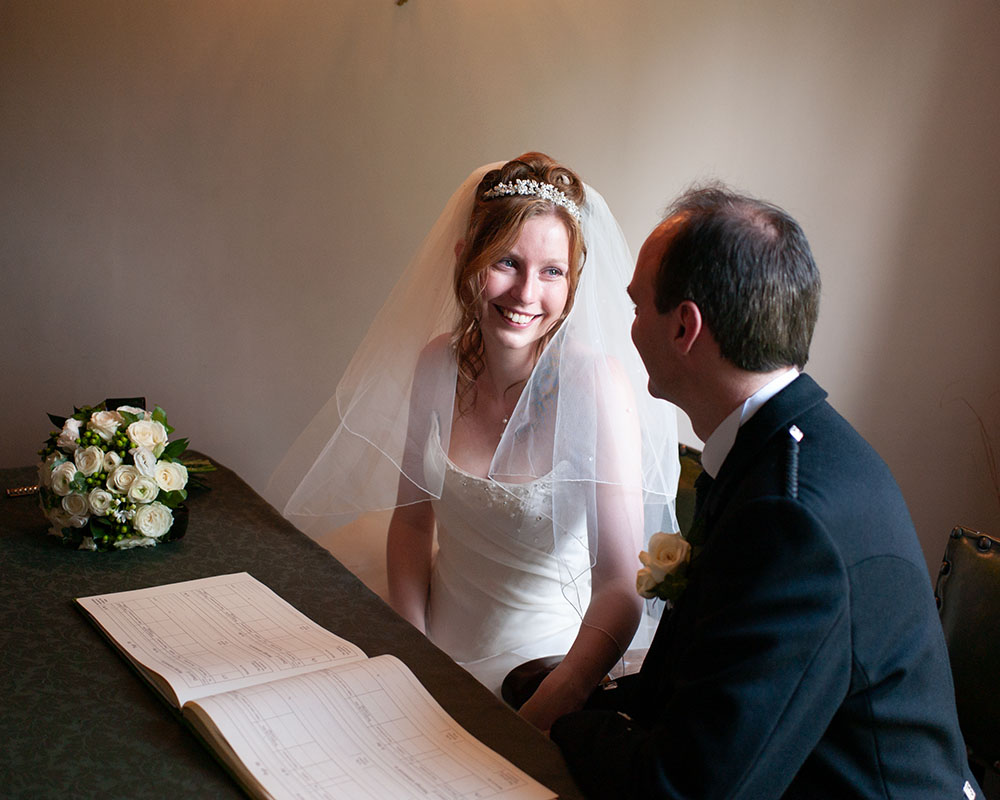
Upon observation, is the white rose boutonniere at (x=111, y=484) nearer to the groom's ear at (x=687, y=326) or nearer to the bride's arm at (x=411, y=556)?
the bride's arm at (x=411, y=556)

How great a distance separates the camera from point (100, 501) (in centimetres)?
185

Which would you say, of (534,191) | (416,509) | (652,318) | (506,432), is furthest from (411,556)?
(652,318)

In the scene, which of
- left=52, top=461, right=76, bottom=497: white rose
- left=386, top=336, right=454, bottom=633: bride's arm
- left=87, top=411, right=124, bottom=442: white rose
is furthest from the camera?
left=386, top=336, right=454, bottom=633: bride's arm

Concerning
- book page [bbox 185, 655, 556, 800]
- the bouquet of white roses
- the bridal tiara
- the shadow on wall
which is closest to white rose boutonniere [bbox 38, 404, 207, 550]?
the bouquet of white roses

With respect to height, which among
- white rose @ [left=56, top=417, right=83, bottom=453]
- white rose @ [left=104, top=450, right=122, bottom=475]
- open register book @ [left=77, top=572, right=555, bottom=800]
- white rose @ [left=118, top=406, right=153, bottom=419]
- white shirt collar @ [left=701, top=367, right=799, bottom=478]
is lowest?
open register book @ [left=77, top=572, right=555, bottom=800]

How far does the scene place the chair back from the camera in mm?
1605

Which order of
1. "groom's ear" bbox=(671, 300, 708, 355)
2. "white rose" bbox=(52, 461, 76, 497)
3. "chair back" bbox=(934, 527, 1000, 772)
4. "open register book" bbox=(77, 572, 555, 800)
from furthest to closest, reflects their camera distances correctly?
"white rose" bbox=(52, 461, 76, 497) → "chair back" bbox=(934, 527, 1000, 772) → "groom's ear" bbox=(671, 300, 708, 355) → "open register book" bbox=(77, 572, 555, 800)

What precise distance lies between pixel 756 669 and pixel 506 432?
1173 millimetres

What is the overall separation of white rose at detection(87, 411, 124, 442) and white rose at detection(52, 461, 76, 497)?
101 mm

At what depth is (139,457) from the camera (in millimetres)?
1938

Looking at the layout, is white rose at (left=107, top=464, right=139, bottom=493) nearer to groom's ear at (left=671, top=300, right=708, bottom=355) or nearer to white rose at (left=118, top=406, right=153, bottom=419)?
white rose at (left=118, top=406, right=153, bottom=419)

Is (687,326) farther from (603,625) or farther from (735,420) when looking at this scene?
(603,625)

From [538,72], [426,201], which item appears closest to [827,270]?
[538,72]

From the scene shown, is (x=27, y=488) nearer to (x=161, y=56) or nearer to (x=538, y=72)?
(x=161, y=56)
